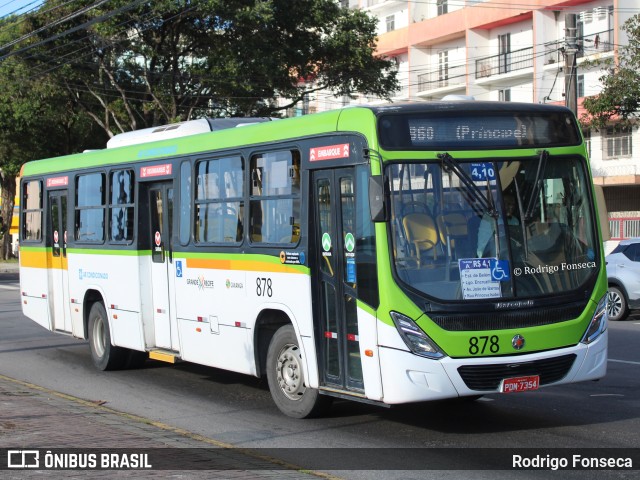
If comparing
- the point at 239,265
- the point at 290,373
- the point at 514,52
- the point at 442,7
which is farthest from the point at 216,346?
the point at 442,7

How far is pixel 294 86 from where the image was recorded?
34.7m

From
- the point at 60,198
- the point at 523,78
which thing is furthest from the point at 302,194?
the point at 523,78

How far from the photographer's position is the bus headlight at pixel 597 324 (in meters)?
8.91

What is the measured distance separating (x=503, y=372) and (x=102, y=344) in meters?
7.39

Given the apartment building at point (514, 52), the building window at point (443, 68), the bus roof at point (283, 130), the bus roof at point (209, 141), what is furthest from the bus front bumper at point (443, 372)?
the building window at point (443, 68)

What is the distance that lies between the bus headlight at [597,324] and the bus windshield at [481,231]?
32 cm

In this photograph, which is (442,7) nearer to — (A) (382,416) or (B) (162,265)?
(B) (162,265)

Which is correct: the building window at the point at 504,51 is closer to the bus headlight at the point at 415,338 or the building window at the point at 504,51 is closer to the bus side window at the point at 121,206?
the bus side window at the point at 121,206

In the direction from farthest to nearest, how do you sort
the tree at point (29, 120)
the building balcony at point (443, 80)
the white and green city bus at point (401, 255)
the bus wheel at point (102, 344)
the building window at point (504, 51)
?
the building balcony at point (443, 80)
the building window at point (504, 51)
the tree at point (29, 120)
the bus wheel at point (102, 344)
the white and green city bus at point (401, 255)

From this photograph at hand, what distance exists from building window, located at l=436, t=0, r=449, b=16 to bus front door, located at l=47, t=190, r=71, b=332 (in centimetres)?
3741

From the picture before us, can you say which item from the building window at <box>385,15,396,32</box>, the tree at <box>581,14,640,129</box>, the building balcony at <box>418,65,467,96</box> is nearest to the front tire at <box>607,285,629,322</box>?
the tree at <box>581,14,640,129</box>

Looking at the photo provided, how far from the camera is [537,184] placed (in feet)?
29.4

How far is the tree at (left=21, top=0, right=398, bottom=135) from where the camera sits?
31.4m

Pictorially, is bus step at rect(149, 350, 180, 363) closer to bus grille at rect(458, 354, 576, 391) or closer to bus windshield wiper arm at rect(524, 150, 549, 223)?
bus grille at rect(458, 354, 576, 391)
